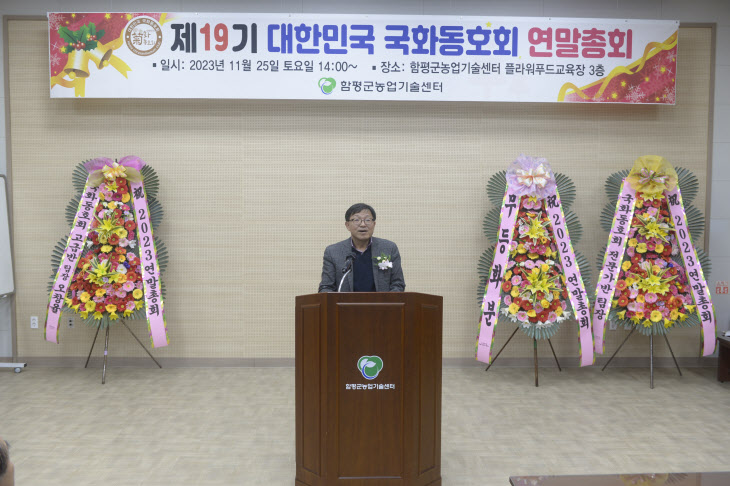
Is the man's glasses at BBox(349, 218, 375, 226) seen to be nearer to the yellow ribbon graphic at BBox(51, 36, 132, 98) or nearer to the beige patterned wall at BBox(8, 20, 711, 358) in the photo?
the beige patterned wall at BBox(8, 20, 711, 358)

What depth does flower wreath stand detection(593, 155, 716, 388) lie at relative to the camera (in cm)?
471

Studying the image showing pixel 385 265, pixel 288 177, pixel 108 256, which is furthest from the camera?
pixel 288 177

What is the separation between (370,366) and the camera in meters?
2.64

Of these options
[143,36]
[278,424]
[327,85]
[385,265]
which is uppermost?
[143,36]

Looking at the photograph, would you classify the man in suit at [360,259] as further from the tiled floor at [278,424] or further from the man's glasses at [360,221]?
the tiled floor at [278,424]

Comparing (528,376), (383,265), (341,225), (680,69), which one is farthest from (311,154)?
(680,69)

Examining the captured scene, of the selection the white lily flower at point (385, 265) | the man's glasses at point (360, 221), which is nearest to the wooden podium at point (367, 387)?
the white lily flower at point (385, 265)

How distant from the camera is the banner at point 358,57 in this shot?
16.2 ft

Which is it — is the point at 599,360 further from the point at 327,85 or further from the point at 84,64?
the point at 84,64

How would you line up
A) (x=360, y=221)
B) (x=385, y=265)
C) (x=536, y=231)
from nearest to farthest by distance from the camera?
1. (x=385, y=265)
2. (x=360, y=221)
3. (x=536, y=231)

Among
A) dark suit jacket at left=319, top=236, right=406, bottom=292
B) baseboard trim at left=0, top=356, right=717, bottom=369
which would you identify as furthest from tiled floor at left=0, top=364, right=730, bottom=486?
dark suit jacket at left=319, top=236, right=406, bottom=292

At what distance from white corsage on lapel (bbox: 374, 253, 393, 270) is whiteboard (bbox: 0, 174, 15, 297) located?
369 centimetres

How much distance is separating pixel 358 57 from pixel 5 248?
353 cm

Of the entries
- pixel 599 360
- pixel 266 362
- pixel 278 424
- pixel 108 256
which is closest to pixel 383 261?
pixel 278 424
